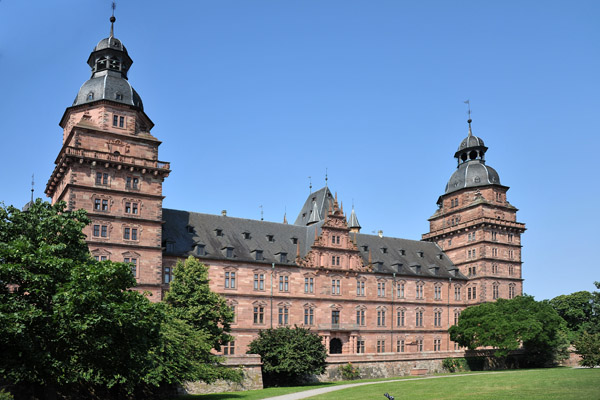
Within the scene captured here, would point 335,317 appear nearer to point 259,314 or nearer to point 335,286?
point 335,286

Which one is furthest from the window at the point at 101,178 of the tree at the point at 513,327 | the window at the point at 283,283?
the tree at the point at 513,327

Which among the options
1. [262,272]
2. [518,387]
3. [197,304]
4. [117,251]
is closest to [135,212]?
[117,251]

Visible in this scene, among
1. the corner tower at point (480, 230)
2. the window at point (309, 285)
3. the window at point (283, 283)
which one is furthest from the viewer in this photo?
the corner tower at point (480, 230)

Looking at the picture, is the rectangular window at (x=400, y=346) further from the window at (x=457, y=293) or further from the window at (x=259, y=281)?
the window at (x=259, y=281)

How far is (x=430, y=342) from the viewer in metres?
74.6

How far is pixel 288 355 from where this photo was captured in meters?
53.3

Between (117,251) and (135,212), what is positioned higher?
(135,212)

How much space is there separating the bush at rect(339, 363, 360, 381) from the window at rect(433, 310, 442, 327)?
19.1 m

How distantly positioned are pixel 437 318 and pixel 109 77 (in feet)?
161

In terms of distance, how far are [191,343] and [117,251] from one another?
555 inches

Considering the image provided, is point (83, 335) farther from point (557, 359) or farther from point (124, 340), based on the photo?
point (557, 359)

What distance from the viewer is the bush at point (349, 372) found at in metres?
59.7

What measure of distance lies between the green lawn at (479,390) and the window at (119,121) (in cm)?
2583

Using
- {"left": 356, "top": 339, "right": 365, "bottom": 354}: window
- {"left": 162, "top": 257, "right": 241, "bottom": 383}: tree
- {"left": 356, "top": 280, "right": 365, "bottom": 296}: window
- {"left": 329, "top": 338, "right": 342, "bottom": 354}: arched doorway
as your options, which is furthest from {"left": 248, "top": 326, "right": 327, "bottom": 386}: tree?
{"left": 356, "top": 280, "right": 365, "bottom": 296}: window
